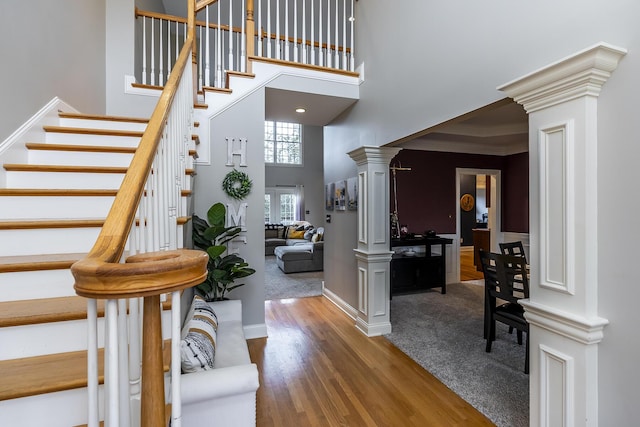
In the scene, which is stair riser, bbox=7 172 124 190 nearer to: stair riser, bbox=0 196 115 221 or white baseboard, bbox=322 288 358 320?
stair riser, bbox=0 196 115 221

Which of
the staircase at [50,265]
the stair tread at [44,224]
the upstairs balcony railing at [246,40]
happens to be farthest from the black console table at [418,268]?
the stair tread at [44,224]

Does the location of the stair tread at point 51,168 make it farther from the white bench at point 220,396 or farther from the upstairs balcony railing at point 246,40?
the upstairs balcony railing at point 246,40

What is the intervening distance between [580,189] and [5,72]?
3371 millimetres

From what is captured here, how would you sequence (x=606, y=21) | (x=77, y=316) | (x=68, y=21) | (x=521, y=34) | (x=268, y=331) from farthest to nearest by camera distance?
(x=268, y=331)
(x=68, y=21)
(x=521, y=34)
(x=606, y=21)
(x=77, y=316)

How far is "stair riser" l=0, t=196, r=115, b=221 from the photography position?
69.0 inches

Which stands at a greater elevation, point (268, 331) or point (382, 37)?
point (382, 37)

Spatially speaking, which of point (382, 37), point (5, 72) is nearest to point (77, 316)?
point (5, 72)

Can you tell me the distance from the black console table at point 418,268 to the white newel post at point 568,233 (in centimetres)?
321

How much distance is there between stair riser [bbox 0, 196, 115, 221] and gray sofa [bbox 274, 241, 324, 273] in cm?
470

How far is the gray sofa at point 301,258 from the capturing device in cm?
649

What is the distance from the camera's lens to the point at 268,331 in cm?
348

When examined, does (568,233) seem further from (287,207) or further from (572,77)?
(287,207)

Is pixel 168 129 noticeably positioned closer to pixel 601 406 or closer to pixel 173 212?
pixel 173 212

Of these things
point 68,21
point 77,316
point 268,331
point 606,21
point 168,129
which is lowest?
point 268,331
